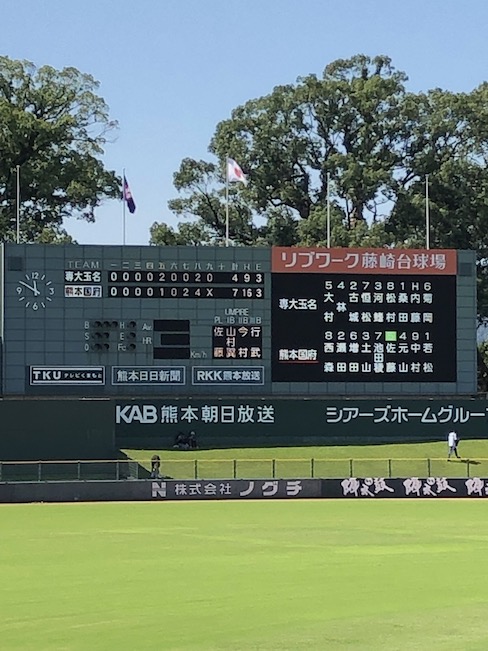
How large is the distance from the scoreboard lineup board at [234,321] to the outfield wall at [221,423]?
733 millimetres

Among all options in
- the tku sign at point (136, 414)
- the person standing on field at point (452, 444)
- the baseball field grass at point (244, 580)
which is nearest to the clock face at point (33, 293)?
the tku sign at point (136, 414)

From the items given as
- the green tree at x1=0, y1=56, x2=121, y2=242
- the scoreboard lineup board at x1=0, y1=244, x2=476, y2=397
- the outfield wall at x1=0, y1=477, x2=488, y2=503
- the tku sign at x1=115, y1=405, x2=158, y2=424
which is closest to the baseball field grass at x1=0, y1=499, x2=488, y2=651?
the outfield wall at x1=0, y1=477, x2=488, y2=503

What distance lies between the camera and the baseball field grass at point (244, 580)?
43.5 ft

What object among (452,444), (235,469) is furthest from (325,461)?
(452,444)

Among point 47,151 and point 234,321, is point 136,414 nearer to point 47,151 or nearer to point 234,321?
point 234,321

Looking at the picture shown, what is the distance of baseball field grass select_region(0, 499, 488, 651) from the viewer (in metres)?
13.3

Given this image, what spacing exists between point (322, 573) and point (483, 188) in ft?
148

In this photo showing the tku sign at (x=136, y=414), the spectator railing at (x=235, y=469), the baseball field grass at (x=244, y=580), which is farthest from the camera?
the tku sign at (x=136, y=414)

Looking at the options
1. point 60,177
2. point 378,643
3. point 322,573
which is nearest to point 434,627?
point 378,643

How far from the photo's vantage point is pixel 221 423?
3878 cm

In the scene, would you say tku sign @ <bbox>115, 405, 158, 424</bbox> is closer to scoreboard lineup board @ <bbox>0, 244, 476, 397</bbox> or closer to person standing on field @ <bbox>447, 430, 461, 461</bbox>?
scoreboard lineup board @ <bbox>0, 244, 476, 397</bbox>

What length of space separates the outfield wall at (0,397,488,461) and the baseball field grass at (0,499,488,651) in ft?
20.1

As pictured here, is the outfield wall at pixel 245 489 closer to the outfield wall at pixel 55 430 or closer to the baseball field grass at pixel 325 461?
the baseball field grass at pixel 325 461

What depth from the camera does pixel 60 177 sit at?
60.1 metres
